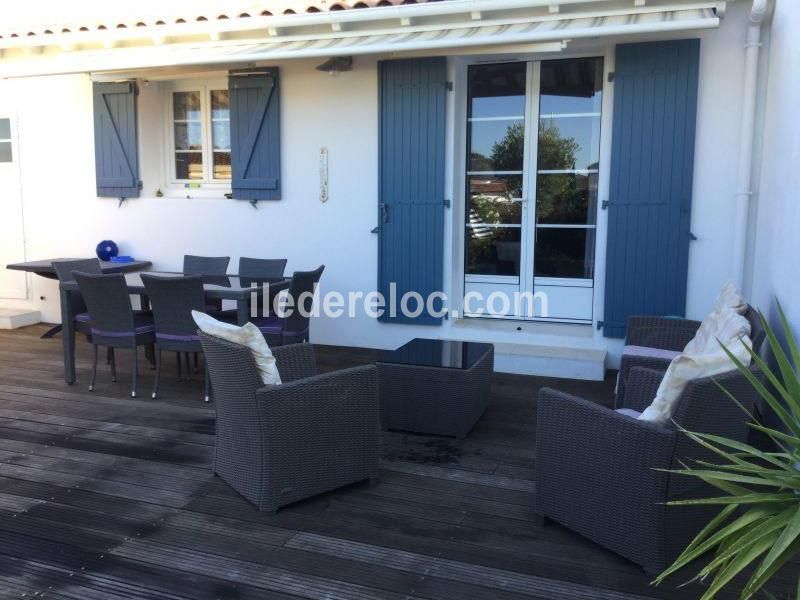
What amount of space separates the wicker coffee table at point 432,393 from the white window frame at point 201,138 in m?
3.86

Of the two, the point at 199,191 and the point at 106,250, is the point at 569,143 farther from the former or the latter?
the point at 106,250

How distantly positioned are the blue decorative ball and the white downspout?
20.3 ft

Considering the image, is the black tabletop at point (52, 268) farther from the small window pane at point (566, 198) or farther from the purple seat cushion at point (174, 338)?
the small window pane at point (566, 198)

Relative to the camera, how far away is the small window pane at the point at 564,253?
6.22 meters

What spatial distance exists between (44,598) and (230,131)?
5282 mm

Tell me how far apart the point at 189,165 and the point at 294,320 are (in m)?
3.16

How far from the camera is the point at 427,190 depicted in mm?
6293

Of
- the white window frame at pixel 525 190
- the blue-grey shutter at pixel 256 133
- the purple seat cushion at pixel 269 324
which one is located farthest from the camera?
the blue-grey shutter at pixel 256 133

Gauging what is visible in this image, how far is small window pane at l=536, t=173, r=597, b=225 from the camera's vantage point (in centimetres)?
616

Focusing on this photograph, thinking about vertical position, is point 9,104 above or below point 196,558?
above

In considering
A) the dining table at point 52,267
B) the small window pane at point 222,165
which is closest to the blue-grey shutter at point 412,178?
the small window pane at point 222,165

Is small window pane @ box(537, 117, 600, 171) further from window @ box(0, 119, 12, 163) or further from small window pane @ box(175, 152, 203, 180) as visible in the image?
window @ box(0, 119, 12, 163)

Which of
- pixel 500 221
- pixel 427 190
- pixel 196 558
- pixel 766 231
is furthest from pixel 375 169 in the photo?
pixel 196 558

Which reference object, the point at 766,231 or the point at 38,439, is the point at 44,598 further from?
the point at 766,231
